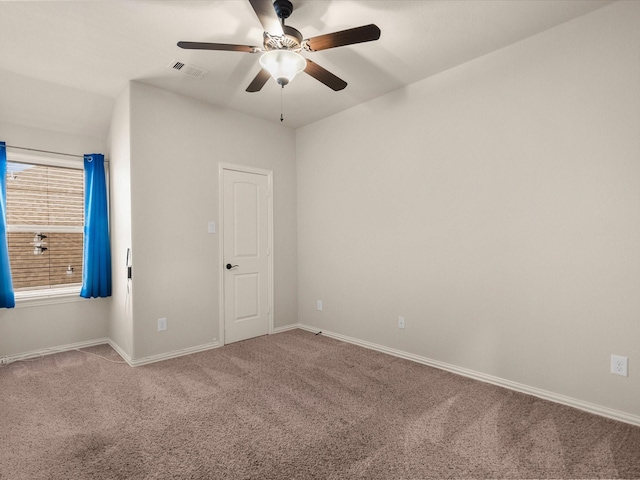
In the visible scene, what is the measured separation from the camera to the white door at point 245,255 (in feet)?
13.1

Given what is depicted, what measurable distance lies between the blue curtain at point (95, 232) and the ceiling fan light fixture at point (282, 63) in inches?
109

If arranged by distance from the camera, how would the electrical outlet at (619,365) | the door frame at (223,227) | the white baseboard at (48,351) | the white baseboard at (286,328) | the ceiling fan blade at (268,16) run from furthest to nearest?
the white baseboard at (286,328) → the door frame at (223,227) → the white baseboard at (48,351) → the electrical outlet at (619,365) → the ceiling fan blade at (268,16)

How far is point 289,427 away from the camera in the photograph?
7.27ft

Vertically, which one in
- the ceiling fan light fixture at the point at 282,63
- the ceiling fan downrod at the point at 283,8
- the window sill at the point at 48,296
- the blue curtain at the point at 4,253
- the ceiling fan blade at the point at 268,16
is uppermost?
the ceiling fan downrod at the point at 283,8

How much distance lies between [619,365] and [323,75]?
2.84m

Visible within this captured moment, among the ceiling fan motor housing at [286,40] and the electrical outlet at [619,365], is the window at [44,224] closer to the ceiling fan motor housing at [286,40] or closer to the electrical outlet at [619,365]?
the ceiling fan motor housing at [286,40]

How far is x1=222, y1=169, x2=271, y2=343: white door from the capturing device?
4000 mm

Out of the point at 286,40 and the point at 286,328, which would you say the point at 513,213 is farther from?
the point at 286,328

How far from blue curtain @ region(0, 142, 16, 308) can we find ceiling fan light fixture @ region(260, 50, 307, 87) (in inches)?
120

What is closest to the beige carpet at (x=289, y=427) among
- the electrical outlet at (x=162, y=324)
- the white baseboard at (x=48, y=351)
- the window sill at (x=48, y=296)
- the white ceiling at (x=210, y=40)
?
the white baseboard at (x=48, y=351)

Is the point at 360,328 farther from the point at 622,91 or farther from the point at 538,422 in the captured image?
the point at 622,91

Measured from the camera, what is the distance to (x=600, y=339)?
2352 mm

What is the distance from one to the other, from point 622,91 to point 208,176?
3636mm

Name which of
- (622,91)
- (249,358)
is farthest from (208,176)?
(622,91)
